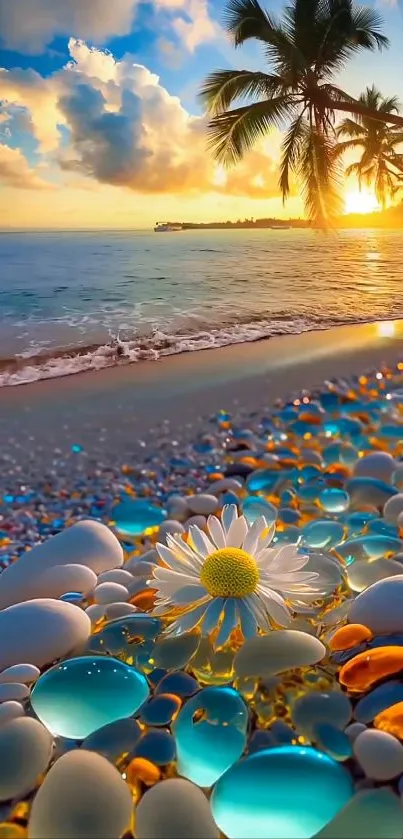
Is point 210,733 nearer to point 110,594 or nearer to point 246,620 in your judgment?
point 246,620

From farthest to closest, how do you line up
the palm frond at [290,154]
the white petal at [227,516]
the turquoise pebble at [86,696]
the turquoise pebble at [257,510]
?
the palm frond at [290,154] → the turquoise pebble at [257,510] → the white petal at [227,516] → the turquoise pebble at [86,696]

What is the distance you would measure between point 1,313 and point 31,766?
11522 millimetres

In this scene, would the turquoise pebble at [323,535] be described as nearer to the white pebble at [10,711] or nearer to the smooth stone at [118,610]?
the smooth stone at [118,610]

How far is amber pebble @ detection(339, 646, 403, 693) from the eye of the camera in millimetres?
1146

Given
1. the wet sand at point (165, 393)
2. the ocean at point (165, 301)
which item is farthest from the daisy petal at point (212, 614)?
the ocean at point (165, 301)

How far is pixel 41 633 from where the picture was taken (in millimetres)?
1366

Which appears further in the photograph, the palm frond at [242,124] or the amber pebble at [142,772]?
the palm frond at [242,124]

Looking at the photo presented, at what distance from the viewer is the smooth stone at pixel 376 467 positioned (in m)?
2.44

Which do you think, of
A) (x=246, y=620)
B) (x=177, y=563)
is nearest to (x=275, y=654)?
(x=246, y=620)

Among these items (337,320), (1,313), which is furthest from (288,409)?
(1,313)

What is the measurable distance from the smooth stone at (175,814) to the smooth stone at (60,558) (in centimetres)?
89

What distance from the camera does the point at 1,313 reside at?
464 inches

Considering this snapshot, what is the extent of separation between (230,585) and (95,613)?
44cm

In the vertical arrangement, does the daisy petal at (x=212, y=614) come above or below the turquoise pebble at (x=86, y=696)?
above
